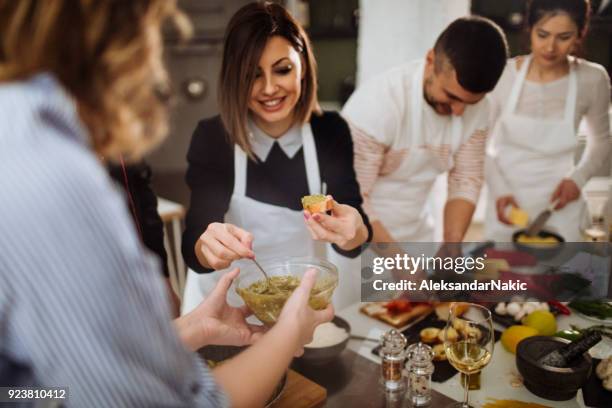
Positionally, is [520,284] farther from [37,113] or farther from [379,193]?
[37,113]

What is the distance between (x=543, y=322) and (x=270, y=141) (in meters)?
0.81

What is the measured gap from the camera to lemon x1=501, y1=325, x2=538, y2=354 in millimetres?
1187

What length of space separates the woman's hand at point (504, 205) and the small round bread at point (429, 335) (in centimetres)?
67

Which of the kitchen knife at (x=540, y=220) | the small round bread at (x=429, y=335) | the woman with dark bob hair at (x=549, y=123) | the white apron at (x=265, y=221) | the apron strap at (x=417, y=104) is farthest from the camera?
the kitchen knife at (x=540, y=220)

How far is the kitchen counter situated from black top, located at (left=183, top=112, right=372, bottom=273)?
0.63ft

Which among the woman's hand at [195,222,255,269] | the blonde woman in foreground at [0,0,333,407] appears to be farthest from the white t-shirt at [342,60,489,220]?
the blonde woman in foreground at [0,0,333,407]

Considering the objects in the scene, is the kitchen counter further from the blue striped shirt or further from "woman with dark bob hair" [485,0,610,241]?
the blue striped shirt

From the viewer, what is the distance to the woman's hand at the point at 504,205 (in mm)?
1731

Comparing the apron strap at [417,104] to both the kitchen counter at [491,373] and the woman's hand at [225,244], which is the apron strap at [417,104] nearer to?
the kitchen counter at [491,373]

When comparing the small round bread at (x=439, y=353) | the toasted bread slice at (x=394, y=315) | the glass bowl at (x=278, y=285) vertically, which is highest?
the glass bowl at (x=278, y=285)

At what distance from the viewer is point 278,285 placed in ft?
3.47

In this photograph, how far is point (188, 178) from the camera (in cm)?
132

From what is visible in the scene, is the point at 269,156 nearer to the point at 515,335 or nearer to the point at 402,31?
the point at 402,31

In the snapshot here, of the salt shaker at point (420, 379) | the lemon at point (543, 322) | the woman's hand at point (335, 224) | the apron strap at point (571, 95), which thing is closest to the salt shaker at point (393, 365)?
the salt shaker at point (420, 379)
